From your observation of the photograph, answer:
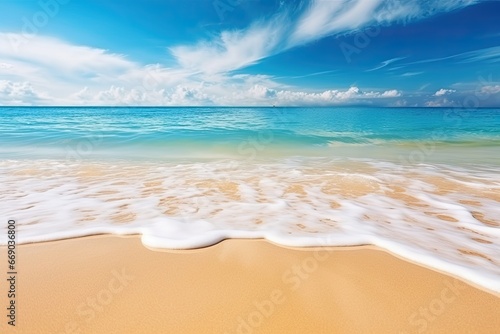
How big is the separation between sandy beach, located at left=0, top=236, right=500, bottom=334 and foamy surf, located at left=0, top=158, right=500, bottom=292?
30 cm

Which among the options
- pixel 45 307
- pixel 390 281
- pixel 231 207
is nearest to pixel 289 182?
pixel 231 207

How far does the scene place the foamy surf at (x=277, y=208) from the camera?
3.05 meters

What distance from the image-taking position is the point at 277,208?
421cm

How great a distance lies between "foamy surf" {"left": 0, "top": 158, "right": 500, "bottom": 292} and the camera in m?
3.05

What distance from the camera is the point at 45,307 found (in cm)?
198

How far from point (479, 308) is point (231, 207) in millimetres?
2992

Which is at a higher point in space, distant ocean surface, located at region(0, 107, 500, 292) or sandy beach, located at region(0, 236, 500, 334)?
sandy beach, located at region(0, 236, 500, 334)

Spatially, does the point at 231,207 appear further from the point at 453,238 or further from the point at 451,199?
the point at 451,199

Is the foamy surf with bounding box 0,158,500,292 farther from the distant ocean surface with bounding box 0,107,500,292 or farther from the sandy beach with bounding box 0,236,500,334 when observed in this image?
the sandy beach with bounding box 0,236,500,334

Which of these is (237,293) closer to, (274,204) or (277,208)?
(277,208)

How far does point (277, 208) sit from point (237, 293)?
2141 mm

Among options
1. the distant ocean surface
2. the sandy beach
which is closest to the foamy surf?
the distant ocean surface

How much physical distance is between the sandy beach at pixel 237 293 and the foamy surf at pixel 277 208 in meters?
0.30

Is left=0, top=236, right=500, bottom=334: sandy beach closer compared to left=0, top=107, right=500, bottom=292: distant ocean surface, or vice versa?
left=0, top=236, right=500, bottom=334: sandy beach
